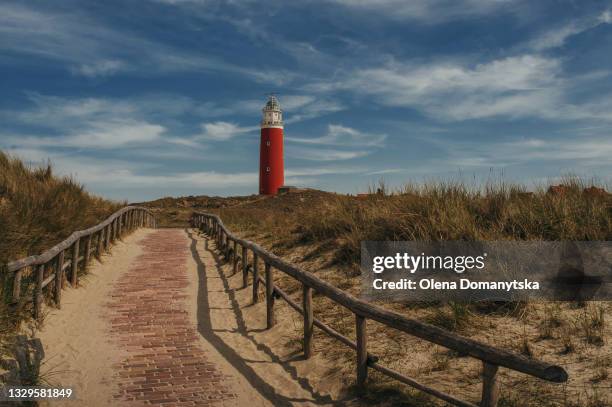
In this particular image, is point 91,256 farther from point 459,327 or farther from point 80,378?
point 459,327

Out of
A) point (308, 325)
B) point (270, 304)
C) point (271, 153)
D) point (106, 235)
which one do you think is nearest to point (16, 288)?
point (270, 304)

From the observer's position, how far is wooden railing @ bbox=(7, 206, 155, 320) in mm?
7866

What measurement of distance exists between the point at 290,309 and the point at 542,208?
5.00m

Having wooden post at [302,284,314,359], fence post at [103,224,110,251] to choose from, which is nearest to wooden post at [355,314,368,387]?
wooden post at [302,284,314,359]

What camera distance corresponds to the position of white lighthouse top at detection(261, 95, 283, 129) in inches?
1816

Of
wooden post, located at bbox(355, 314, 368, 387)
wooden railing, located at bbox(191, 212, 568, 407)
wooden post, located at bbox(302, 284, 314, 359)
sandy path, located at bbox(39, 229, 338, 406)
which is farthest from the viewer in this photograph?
wooden post, located at bbox(302, 284, 314, 359)

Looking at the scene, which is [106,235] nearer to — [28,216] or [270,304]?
[28,216]

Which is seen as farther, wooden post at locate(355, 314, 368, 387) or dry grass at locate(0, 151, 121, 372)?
dry grass at locate(0, 151, 121, 372)

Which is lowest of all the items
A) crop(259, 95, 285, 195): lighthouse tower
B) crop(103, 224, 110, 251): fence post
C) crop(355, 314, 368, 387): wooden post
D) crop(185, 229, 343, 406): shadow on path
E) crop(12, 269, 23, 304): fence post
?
crop(185, 229, 343, 406): shadow on path

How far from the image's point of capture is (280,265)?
849cm

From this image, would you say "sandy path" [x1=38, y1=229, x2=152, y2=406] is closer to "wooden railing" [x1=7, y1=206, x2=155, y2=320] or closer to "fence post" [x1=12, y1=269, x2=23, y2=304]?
"wooden railing" [x1=7, y1=206, x2=155, y2=320]

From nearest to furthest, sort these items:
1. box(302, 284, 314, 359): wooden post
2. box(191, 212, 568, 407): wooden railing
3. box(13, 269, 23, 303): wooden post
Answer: box(191, 212, 568, 407): wooden railing
box(302, 284, 314, 359): wooden post
box(13, 269, 23, 303): wooden post

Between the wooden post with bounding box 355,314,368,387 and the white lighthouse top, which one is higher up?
the white lighthouse top

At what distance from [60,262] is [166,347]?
344cm
